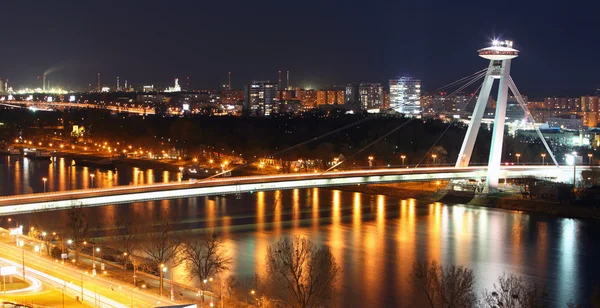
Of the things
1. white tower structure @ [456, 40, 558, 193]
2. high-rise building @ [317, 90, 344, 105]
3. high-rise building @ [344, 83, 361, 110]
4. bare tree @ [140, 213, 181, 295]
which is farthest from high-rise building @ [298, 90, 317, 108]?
bare tree @ [140, 213, 181, 295]

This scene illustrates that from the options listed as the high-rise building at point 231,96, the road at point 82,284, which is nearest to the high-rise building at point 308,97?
the high-rise building at point 231,96

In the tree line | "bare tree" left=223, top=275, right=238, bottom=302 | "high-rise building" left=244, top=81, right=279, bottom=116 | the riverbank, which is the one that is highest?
"high-rise building" left=244, top=81, right=279, bottom=116

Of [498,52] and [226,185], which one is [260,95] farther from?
[226,185]

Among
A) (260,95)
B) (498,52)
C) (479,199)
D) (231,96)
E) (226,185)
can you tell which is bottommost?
(479,199)

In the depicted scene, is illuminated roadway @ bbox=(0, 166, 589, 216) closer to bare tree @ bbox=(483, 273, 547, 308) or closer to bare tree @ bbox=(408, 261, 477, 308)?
bare tree @ bbox=(408, 261, 477, 308)

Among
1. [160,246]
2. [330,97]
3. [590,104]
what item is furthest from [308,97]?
[160,246]

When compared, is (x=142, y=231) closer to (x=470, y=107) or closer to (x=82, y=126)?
(x=82, y=126)

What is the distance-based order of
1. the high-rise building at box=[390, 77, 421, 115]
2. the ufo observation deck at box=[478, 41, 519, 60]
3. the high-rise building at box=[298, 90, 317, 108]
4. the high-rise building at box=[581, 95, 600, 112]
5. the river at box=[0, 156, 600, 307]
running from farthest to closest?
the high-rise building at box=[298, 90, 317, 108] → the high-rise building at box=[390, 77, 421, 115] → the high-rise building at box=[581, 95, 600, 112] → the ufo observation deck at box=[478, 41, 519, 60] → the river at box=[0, 156, 600, 307]
